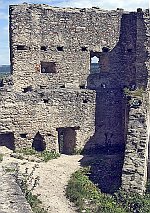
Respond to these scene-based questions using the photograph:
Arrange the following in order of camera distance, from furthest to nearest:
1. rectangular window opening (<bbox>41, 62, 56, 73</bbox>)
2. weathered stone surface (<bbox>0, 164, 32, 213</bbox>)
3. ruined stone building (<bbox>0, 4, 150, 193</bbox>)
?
rectangular window opening (<bbox>41, 62, 56, 73</bbox>), ruined stone building (<bbox>0, 4, 150, 193</bbox>), weathered stone surface (<bbox>0, 164, 32, 213</bbox>)

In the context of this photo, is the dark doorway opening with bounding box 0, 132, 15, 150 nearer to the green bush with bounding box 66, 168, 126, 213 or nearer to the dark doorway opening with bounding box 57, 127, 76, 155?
the dark doorway opening with bounding box 57, 127, 76, 155

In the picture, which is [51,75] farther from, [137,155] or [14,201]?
[14,201]

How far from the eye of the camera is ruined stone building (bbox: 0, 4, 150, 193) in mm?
17188

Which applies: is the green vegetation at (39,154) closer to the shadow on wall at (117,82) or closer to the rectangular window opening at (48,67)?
the shadow on wall at (117,82)

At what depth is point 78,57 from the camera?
18.7 m

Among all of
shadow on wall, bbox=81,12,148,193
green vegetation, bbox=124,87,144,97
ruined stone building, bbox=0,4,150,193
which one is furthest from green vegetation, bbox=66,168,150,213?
green vegetation, bbox=124,87,144,97

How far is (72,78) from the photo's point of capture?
61.8 feet

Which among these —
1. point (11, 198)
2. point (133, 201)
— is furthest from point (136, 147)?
point (11, 198)

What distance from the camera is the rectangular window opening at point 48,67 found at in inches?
736

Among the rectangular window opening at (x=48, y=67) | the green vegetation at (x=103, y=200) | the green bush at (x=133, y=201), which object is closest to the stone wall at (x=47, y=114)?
the rectangular window opening at (x=48, y=67)

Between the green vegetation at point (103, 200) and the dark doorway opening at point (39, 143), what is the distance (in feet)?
13.4

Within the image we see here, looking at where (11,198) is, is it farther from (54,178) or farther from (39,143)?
(39,143)

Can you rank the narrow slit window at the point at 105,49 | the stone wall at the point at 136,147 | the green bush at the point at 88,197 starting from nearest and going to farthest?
the green bush at the point at 88,197, the stone wall at the point at 136,147, the narrow slit window at the point at 105,49

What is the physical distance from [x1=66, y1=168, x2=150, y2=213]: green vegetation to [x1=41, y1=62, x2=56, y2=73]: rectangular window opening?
21.2 ft
